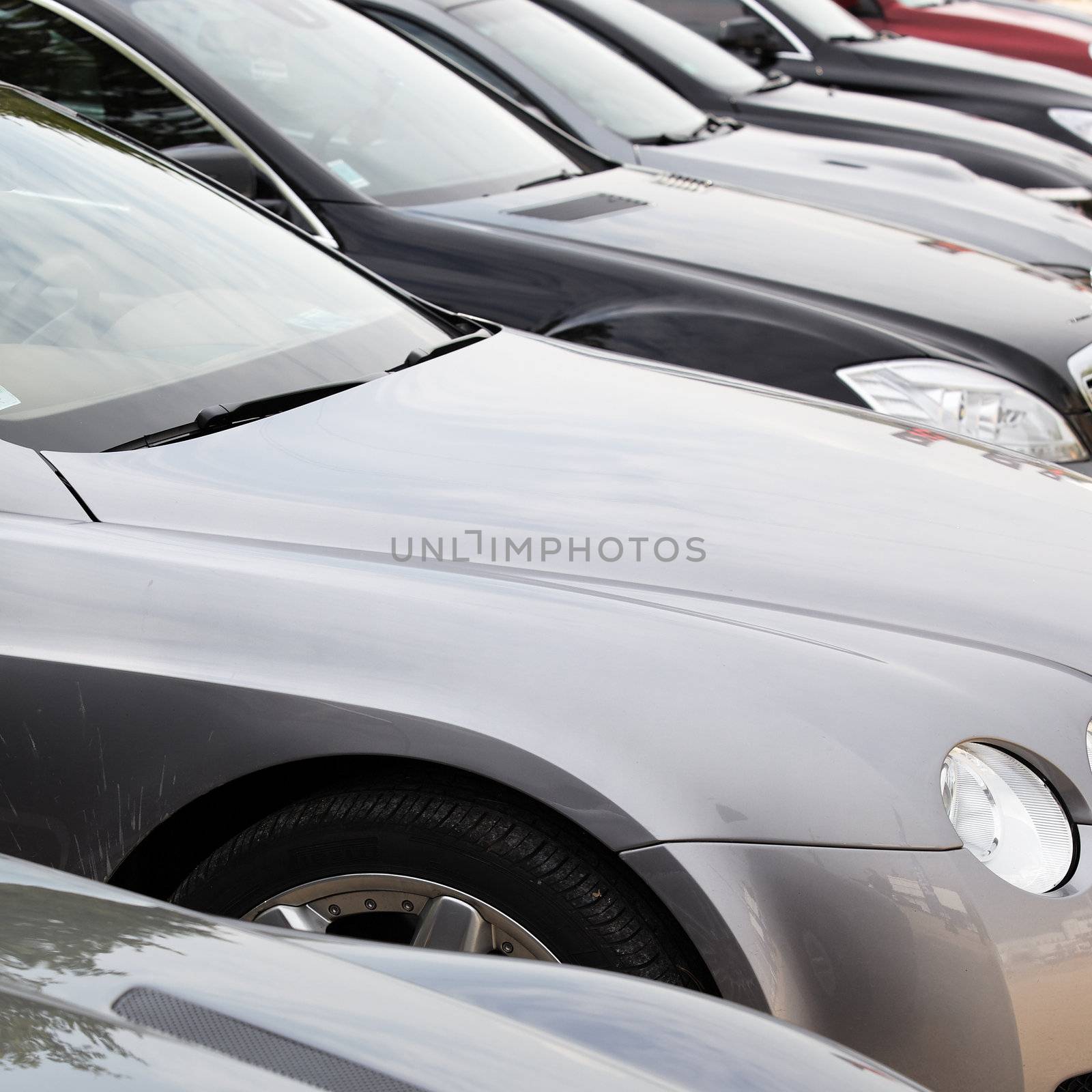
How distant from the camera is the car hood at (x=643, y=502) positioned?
1915mm

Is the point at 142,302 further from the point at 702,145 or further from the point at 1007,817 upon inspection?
the point at 702,145

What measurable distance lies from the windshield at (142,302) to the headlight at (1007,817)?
49.7 inches

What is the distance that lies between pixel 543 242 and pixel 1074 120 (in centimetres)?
552

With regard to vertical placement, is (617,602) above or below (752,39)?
below

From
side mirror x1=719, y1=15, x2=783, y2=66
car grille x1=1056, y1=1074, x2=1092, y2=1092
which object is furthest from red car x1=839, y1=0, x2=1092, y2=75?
car grille x1=1056, y1=1074, x2=1092, y2=1092

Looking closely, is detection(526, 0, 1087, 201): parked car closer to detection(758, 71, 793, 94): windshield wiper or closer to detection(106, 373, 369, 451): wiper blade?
detection(758, 71, 793, 94): windshield wiper

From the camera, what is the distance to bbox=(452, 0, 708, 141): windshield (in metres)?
5.74

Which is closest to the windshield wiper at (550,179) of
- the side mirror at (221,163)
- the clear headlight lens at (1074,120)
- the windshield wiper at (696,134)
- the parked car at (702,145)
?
the parked car at (702,145)

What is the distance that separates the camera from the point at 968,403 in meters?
3.58

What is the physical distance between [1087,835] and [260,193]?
272cm

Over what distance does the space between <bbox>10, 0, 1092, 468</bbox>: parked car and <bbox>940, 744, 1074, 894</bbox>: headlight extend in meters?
1.83

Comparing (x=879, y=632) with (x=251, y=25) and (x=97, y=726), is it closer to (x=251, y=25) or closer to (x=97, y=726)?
(x=97, y=726)

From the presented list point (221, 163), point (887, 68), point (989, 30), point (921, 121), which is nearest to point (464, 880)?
point (221, 163)

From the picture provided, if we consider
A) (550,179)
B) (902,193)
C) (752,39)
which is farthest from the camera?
(752,39)
